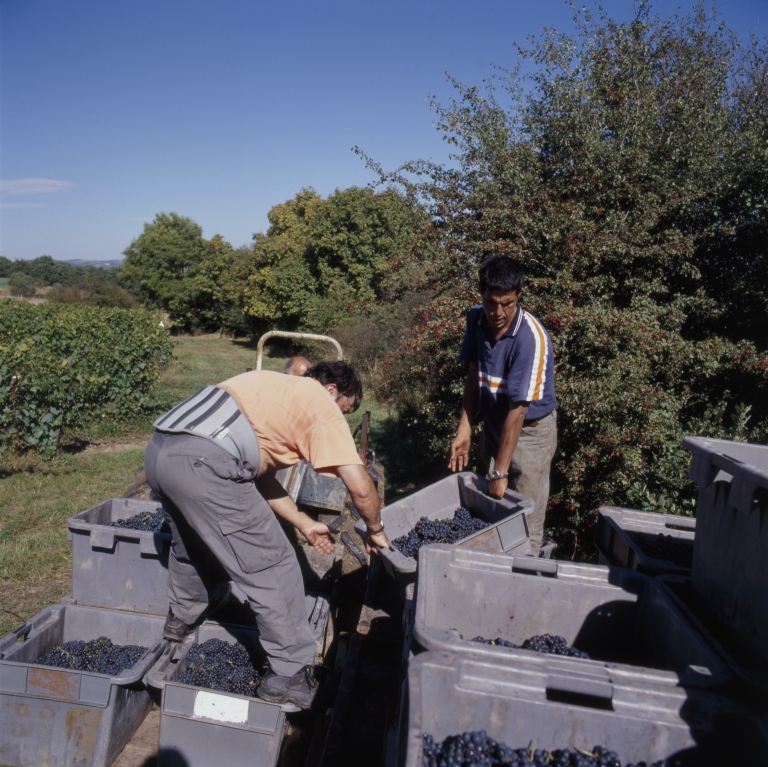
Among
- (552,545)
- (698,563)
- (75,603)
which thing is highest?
(698,563)

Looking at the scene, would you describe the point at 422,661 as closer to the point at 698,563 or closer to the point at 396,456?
the point at 698,563

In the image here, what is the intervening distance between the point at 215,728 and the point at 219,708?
0.10 m

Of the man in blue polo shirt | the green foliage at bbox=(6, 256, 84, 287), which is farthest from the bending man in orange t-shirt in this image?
the green foliage at bbox=(6, 256, 84, 287)

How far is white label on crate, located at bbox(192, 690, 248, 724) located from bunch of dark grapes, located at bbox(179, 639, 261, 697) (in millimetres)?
72

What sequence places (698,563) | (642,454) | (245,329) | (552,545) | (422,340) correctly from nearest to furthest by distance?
(698,563), (552,545), (642,454), (422,340), (245,329)

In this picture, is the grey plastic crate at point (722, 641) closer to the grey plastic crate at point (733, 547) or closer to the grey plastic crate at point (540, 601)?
the grey plastic crate at point (733, 547)

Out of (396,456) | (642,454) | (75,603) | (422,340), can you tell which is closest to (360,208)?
(396,456)

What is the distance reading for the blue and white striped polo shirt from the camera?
→ 135 inches

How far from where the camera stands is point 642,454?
4.99m

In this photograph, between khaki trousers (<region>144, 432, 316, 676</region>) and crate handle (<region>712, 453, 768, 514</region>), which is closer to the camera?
crate handle (<region>712, 453, 768, 514</region>)

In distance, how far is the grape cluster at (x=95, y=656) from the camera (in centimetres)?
303

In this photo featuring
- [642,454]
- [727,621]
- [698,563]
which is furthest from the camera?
[642,454]

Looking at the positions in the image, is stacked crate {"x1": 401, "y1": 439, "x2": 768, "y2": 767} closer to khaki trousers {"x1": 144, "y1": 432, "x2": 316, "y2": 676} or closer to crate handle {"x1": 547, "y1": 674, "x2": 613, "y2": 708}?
crate handle {"x1": 547, "y1": 674, "x2": 613, "y2": 708}

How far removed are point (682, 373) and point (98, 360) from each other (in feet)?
26.5
